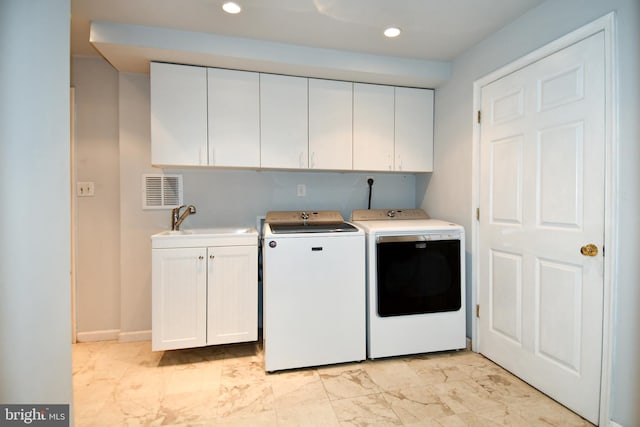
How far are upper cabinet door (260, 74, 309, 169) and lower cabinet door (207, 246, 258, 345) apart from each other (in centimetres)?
75

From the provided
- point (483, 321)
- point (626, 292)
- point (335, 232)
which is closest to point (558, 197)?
point (626, 292)

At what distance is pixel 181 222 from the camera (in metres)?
2.68

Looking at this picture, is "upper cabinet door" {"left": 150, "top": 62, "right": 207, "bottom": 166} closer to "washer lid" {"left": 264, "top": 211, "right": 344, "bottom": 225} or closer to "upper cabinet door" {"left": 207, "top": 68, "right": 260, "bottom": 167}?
"upper cabinet door" {"left": 207, "top": 68, "right": 260, "bottom": 167}

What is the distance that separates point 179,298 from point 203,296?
0.16 meters

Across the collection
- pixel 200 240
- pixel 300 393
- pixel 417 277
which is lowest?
pixel 300 393

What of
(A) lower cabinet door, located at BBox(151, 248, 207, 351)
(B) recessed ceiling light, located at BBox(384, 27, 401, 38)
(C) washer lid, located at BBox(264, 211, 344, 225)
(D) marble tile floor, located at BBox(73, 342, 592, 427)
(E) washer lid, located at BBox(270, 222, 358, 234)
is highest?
(B) recessed ceiling light, located at BBox(384, 27, 401, 38)

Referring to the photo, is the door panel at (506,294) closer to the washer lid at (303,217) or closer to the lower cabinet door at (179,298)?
the washer lid at (303,217)

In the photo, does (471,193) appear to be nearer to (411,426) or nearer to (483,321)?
(483,321)

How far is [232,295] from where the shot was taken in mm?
2336

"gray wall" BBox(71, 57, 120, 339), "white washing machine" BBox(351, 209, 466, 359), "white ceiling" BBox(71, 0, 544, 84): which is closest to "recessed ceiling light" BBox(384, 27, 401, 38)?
"white ceiling" BBox(71, 0, 544, 84)

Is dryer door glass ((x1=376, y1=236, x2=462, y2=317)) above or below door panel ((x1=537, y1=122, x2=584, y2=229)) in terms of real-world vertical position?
below

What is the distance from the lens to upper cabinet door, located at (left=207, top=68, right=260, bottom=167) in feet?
7.93

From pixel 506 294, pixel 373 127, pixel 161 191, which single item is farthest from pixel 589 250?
pixel 161 191

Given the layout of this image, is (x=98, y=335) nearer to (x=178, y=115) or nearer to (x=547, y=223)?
(x=178, y=115)
